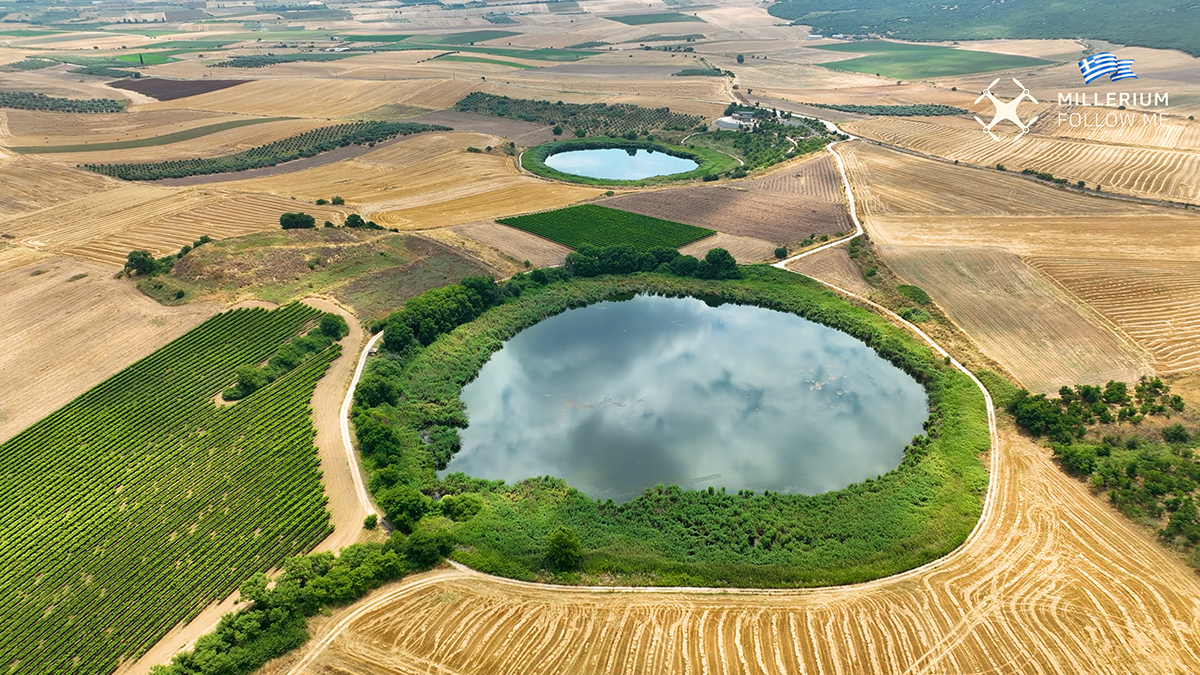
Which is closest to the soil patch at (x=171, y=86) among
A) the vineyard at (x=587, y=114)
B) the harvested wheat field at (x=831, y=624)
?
A: the vineyard at (x=587, y=114)

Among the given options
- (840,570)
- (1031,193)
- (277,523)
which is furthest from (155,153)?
(1031,193)

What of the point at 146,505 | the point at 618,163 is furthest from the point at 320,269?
the point at 618,163

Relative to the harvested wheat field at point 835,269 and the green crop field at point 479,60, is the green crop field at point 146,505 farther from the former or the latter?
the green crop field at point 479,60

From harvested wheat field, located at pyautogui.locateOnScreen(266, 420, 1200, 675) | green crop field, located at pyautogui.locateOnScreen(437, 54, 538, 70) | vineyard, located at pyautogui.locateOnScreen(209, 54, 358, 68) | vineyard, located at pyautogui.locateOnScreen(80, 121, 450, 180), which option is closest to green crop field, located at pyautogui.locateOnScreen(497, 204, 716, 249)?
vineyard, located at pyautogui.locateOnScreen(80, 121, 450, 180)

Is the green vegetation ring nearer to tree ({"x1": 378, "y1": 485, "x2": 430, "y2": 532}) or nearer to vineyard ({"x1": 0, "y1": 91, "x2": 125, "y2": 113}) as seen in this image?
tree ({"x1": 378, "y1": 485, "x2": 430, "y2": 532})

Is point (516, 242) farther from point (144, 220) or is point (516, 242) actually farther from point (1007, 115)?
point (1007, 115)

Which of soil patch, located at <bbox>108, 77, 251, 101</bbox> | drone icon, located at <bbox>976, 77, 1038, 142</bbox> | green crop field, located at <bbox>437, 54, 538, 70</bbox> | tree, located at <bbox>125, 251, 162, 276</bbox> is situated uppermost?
green crop field, located at <bbox>437, 54, 538, 70</bbox>

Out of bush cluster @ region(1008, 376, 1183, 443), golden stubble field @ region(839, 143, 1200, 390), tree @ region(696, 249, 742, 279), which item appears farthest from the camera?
tree @ region(696, 249, 742, 279)
